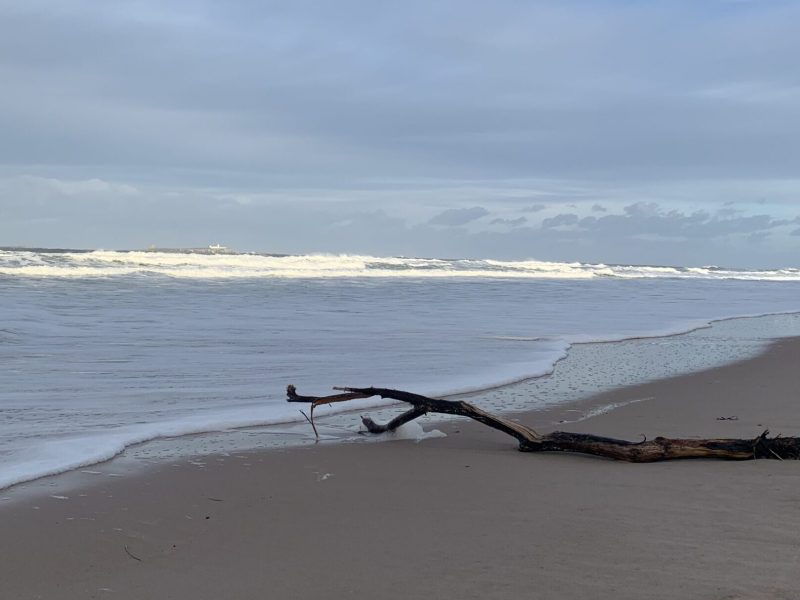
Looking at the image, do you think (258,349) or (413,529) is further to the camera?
(258,349)

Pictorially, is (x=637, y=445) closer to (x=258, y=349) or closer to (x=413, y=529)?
(x=413, y=529)

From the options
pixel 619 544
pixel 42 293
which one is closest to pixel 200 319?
pixel 42 293

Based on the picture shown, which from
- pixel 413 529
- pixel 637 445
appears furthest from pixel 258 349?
pixel 413 529

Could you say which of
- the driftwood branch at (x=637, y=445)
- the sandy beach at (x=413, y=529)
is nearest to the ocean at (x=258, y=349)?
the sandy beach at (x=413, y=529)

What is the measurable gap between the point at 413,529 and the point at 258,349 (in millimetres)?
7414

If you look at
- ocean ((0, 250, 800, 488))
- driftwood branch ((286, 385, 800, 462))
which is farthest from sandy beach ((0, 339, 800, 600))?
ocean ((0, 250, 800, 488))

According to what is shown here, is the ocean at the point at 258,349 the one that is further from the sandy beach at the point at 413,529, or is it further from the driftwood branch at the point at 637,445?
the driftwood branch at the point at 637,445

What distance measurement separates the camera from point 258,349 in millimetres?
10961

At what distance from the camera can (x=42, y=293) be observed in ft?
64.6

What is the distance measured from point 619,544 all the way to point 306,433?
10.3 ft

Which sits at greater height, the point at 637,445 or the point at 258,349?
the point at 637,445

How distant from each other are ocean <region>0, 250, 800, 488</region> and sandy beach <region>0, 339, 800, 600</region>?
3.31 feet

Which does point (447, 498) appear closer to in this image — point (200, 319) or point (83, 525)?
point (83, 525)

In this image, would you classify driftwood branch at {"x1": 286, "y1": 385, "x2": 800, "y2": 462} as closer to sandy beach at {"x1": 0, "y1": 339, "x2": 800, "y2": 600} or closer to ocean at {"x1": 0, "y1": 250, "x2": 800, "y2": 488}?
sandy beach at {"x1": 0, "y1": 339, "x2": 800, "y2": 600}
